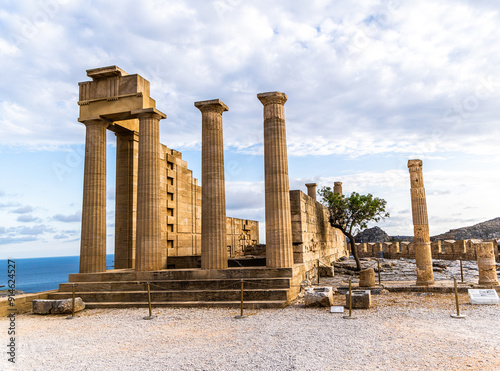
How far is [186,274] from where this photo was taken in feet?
51.0

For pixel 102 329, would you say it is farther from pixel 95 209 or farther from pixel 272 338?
pixel 95 209

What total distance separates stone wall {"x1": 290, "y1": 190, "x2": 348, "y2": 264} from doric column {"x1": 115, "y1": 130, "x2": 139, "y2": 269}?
8026 mm

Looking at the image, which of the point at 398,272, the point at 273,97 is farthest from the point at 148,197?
the point at 398,272

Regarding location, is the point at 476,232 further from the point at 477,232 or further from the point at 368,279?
the point at 368,279

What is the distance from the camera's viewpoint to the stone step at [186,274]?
1486 centimetres

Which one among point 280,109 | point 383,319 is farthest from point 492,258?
point 280,109

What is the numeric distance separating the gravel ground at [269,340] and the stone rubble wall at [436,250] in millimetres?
22085

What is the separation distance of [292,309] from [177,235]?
30.9 feet

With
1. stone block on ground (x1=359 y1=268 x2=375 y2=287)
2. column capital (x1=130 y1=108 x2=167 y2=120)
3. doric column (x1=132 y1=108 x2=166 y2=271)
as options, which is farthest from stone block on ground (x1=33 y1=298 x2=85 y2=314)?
stone block on ground (x1=359 y1=268 x2=375 y2=287)

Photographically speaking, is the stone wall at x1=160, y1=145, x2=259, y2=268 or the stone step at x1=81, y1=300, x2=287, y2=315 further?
the stone wall at x1=160, y1=145, x2=259, y2=268

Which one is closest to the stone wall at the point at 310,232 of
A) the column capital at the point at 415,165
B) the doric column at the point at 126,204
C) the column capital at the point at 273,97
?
the column capital at the point at 415,165

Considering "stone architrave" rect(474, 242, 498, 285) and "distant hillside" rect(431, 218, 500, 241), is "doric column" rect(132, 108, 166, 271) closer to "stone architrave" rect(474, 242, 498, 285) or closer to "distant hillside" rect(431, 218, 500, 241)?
"stone architrave" rect(474, 242, 498, 285)

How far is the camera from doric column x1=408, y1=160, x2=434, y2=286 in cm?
1694

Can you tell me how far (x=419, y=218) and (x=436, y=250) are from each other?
1932 cm
